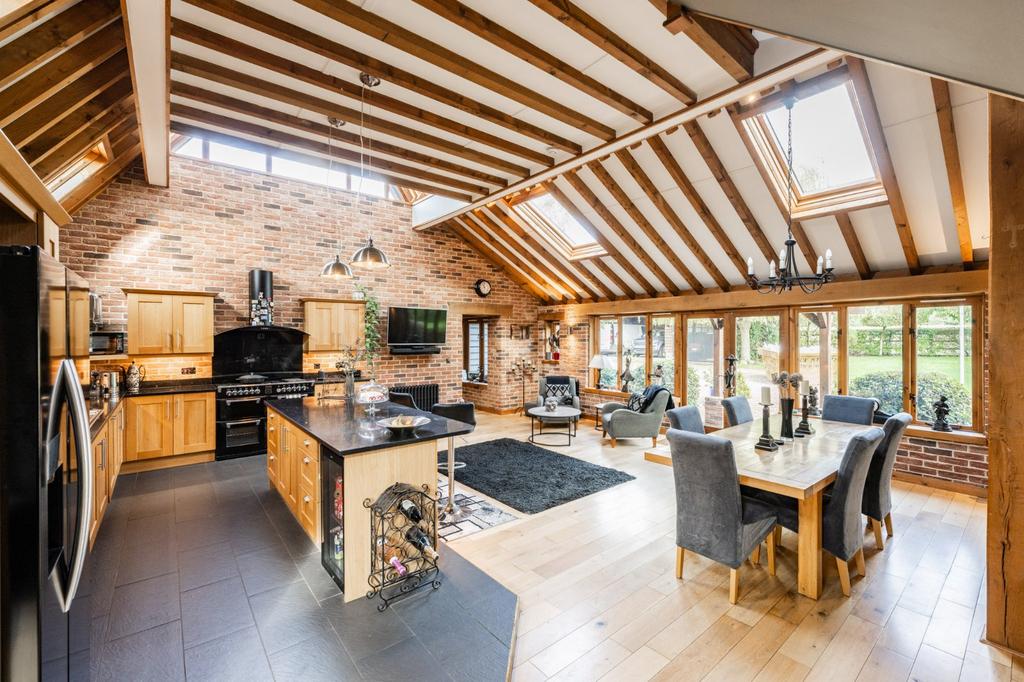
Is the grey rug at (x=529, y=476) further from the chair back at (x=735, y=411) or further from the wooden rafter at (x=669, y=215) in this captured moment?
the wooden rafter at (x=669, y=215)

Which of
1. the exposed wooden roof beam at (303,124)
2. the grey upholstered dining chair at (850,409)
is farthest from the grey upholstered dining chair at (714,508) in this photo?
the exposed wooden roof beam at (303,124)

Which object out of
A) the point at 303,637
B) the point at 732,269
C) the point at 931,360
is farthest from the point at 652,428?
the point at 303,637

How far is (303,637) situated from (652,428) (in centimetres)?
536

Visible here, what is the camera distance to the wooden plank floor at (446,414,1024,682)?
2.25 meters

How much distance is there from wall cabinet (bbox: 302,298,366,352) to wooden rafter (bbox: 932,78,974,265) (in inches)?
272

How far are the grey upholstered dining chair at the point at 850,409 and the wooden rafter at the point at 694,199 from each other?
A: 215cm

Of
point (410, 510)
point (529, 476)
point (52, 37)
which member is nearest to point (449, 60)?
point (52, 37)

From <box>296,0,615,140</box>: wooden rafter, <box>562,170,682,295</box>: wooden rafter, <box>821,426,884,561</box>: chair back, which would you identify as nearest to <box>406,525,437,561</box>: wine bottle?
<box>821,426,884,561</box>: chair back

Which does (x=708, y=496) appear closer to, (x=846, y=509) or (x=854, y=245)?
(x=846, y=509)

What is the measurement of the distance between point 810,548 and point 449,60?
4.03 meters

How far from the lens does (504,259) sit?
8938 mm

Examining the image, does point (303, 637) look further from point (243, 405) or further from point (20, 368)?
point (243, 405)

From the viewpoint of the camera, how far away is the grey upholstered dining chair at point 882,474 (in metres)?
3.21

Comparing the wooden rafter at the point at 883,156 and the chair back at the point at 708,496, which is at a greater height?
the wooden rafter at the point at 883,156
